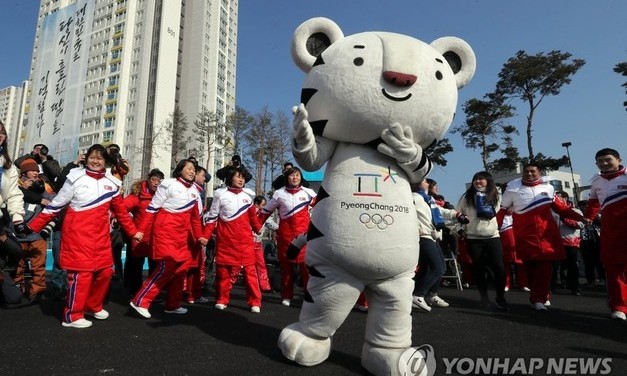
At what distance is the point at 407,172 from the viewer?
275 centimetres

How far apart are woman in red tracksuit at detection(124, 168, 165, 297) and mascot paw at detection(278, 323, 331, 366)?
3344mm

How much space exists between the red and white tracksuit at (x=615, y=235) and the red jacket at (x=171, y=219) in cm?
478

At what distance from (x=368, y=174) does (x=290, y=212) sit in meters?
2.93

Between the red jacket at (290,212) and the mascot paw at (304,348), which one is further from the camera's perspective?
the red jacket at (290,212)

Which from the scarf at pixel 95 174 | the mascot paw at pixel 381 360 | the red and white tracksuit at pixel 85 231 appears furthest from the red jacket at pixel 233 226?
the mascot paw at pixel 381 360

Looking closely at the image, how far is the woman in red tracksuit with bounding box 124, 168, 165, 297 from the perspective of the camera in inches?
216

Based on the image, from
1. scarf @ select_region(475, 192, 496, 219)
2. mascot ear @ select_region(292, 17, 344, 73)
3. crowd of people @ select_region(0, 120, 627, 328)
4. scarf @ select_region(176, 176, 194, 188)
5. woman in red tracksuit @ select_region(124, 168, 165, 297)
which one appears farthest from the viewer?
woman in red tracksuit @ select_region(124, 168, 165, 297)

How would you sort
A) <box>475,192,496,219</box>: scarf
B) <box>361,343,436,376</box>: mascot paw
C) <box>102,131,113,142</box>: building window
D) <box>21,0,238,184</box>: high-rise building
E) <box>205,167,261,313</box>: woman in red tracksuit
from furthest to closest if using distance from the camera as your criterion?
<box>102,131,113,142</box>: building window, <box>21,0,238,184</box>: high-rise building, <box>475,192,496,219</box>: scarf, <box>205,167,261,313</box>: woman in red tracksuit, <box>361,343,436,376</box>: mascot paw

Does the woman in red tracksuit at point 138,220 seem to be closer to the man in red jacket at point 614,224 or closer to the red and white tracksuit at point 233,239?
the red and white tracksuit at point 233,239

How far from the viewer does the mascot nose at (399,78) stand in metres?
2.60

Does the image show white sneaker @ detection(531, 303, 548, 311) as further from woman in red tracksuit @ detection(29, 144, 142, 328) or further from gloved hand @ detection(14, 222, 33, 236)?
gloved hand @ detection(14, 222, 33, 236)

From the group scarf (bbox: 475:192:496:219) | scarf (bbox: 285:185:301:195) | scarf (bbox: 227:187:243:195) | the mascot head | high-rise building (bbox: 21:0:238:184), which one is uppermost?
high-rise building (bbox: 21:0:238:184)

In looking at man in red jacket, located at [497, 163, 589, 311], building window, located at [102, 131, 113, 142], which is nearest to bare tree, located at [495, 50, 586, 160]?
man in red jacket, located at [497, 163, 589, 311]

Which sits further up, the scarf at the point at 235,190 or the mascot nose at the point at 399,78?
the mascot nose at the point at 399,78
